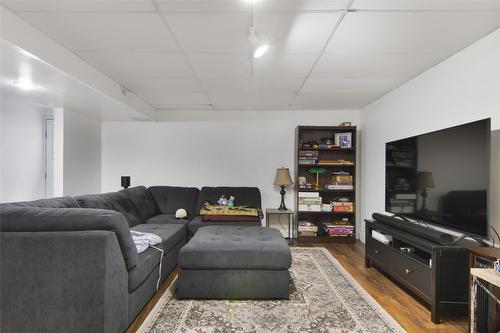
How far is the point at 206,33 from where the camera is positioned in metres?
2.06

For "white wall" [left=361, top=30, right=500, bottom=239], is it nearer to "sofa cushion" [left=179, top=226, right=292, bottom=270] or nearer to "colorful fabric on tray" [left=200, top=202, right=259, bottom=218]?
"sofa cushion" [left=179, top=226, right=292, bottom=270]

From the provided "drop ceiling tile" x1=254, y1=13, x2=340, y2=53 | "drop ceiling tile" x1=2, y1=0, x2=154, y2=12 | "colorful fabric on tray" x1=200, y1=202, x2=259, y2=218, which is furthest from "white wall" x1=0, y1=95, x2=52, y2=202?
"drop ceiling tile" x1=254, y1=13, x2=340, y2=53

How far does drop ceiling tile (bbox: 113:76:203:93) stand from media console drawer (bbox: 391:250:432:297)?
2.87 meters

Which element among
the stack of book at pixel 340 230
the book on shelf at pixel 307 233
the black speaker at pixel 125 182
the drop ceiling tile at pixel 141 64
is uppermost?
the drop ceiling tile at pixel 141 64

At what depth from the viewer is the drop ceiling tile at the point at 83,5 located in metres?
1.71

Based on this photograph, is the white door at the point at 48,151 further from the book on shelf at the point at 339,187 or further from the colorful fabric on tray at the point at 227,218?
the book on shelf at the point at 339,187

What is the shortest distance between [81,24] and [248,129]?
294 centimetres

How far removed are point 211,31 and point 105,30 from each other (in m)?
0.82

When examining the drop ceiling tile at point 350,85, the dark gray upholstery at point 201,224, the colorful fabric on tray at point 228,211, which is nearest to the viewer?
the drop ceiling tile at point 350,85

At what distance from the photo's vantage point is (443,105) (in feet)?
8.30

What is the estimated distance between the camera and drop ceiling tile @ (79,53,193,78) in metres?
2.50

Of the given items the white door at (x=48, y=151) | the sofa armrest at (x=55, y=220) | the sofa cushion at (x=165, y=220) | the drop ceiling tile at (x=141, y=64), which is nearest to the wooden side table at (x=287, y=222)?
the sofa cushion at (x=165, y=220)

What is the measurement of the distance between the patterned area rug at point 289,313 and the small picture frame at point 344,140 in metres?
2.29

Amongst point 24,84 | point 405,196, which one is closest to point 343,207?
point 405,196
